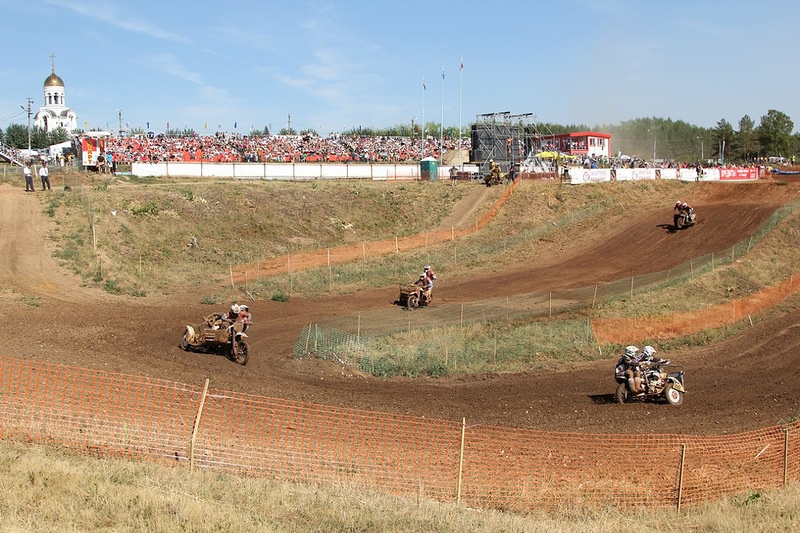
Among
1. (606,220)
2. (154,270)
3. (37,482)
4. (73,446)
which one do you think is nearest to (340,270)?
(154,270)

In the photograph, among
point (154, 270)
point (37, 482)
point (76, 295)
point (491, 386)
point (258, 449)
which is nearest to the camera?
point (37, 482)

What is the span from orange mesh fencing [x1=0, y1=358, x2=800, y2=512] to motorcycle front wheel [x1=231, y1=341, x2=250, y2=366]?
424 centimetres

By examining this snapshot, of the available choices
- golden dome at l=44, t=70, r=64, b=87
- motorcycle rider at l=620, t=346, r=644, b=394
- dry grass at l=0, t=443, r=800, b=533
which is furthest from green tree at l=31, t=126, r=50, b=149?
dry grass at l=0, t=443, r=800, b=533

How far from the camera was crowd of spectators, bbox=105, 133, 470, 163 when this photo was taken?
67438 millimetres

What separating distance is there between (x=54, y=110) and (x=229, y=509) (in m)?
117

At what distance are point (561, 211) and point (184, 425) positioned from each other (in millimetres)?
40384

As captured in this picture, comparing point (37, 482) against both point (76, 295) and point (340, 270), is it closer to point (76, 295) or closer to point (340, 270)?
point (76, 295)

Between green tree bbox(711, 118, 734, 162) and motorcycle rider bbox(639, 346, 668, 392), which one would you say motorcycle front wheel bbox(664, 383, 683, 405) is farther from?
green tree bbox(711, 118, 734, 162)

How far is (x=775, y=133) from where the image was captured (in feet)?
374

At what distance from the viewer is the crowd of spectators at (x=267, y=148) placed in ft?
221

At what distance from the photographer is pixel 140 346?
2145cm

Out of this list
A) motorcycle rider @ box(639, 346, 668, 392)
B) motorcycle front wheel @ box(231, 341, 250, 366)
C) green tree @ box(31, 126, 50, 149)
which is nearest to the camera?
motorcycle rider @ box(639, 346, 668, 392)

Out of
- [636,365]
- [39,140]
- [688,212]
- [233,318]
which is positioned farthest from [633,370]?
[39,140]

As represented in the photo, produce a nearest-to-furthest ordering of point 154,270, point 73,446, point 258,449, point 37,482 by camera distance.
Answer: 1. point 37,482
2. point 73,446
3. point 258,449
4. point 154,270
